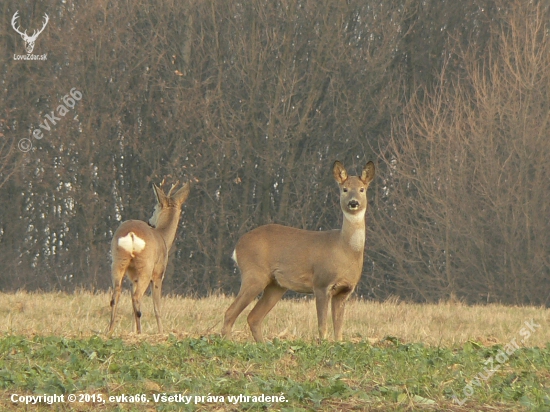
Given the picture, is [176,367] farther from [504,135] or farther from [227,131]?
[227,131]

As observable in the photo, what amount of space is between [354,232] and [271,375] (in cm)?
369

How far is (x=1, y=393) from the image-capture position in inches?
259

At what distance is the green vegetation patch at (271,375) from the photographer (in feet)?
21.3

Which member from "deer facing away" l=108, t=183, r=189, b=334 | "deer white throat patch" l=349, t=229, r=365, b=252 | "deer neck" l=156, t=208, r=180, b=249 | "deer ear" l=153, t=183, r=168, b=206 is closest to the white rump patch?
"deer facing away" l=108, t=183, r=189, b=334

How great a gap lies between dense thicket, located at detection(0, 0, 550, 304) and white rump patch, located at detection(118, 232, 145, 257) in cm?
1471

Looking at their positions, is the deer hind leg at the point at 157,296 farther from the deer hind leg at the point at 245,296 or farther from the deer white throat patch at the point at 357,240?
the deer white throat patch at the point at 357,240

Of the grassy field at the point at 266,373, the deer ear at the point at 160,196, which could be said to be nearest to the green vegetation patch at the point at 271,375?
the grassy field at the point at 266,373

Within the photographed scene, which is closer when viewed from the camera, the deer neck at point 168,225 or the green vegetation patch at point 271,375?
the green vegetation patch at point 271,375

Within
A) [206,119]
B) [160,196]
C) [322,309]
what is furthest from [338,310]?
[206,119]

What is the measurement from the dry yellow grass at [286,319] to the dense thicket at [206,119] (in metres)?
10.9

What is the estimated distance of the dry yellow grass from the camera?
1148 centimetres

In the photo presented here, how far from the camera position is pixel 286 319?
13.4m

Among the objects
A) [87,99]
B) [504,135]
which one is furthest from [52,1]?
[504,135]

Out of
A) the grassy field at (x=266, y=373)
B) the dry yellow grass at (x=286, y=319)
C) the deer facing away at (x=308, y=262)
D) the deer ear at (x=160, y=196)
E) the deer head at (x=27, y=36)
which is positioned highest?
the deer head at (x=27, y=36)
